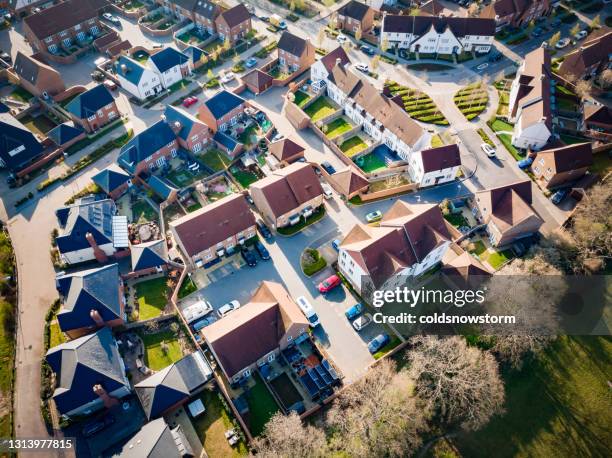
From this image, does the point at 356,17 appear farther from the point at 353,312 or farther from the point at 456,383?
the point at 456,383

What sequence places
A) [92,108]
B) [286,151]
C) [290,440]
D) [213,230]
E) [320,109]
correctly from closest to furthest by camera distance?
1. [290,440]
2. [213,230]
3. [286,151]
4. [92,108]
5. [320,109]

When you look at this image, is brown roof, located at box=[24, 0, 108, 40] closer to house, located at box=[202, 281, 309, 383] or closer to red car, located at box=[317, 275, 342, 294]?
house, located at box=[202, 281, 309, 383]

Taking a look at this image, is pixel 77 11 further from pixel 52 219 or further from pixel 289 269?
pixel 289 269

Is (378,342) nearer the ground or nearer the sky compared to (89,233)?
nearer the ground

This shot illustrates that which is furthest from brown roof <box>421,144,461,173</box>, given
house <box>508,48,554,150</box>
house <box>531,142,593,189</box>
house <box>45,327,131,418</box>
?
house <box>45,327,131,418</box>

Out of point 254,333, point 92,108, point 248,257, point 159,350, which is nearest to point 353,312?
point 254,333

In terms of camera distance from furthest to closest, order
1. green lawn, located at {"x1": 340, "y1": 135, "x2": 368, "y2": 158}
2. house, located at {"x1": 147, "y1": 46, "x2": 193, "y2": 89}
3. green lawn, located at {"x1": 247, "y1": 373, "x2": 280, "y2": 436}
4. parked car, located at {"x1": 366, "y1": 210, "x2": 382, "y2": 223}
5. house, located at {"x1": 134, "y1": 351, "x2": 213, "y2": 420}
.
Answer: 1. house, located at {"x1": 147, "y1": 46, "x2": 193, "y2": 89}
2. green lawn, located at {"x1": 340, "y1": 135, "x2": 368, "y2": 158}
3. parked car, located at {"x1": 366, "y1": 210, "x2": 382, "y2": 223}
4. green lawn, located at {"x1": 247, "y1": 373, "x2": 280, "y2": 436}
5. house, located at {"x1": 134, "y1": 351, "x2": 213, "y2": 420}

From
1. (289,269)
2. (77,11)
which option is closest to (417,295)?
(289,269)
